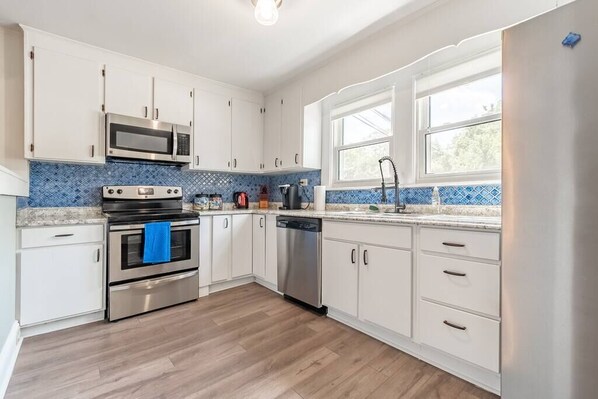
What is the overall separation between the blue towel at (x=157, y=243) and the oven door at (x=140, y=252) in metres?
0.06

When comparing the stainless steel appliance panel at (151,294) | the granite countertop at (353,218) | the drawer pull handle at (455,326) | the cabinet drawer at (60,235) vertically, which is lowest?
the stainless steel appliance panel at (151,294)

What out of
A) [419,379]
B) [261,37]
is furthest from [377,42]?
[419,379]

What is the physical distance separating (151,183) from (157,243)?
2.82 ft

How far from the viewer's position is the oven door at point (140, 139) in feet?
8.07

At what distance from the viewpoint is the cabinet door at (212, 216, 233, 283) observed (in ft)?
9.45

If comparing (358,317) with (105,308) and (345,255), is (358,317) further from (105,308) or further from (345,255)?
(105,308)

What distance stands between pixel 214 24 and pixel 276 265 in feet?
7.44

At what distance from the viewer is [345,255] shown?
2.13 metres

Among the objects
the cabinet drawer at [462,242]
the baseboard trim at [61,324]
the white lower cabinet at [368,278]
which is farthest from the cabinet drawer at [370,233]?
the baseboard trim at [61,324]

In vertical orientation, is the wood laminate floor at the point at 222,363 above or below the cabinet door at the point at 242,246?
below

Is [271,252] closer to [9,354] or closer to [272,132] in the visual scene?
[272,132]

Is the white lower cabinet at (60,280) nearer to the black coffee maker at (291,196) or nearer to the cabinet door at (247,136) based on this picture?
the cabinet door at (247,136)

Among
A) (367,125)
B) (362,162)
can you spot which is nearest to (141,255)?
(362,162)

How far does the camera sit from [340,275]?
7.14 feet
